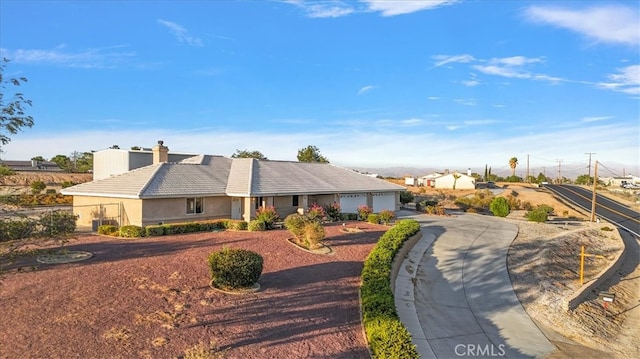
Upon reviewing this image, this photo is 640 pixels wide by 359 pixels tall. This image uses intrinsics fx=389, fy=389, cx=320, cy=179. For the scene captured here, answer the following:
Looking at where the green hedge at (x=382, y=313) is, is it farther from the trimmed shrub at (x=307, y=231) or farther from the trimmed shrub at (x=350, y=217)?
the trimmed shrub at (x=350, y=217)

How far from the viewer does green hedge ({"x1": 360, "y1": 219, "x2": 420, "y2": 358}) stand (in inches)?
426

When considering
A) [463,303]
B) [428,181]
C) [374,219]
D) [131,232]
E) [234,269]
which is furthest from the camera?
[428,181]

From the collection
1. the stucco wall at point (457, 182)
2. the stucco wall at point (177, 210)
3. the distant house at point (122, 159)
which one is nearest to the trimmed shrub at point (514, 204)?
the stucco wall at point (457, 182)

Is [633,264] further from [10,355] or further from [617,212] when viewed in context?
[10,355]

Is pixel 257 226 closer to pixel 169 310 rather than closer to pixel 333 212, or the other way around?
pixel 333 212

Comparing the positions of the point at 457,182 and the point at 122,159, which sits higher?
the point at 122,159

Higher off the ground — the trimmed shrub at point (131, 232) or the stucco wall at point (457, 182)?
the stucco wall at point (457, 182)

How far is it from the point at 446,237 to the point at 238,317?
21.7 meters

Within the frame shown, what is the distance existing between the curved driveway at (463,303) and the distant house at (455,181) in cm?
5691

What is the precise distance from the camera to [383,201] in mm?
43875

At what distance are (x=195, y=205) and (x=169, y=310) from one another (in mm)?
19369

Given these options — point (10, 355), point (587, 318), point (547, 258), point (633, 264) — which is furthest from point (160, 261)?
point (633, 264)

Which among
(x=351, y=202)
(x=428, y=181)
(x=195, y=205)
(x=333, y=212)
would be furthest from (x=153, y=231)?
(x=428, y=181)

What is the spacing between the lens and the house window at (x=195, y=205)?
30672 millimetres
